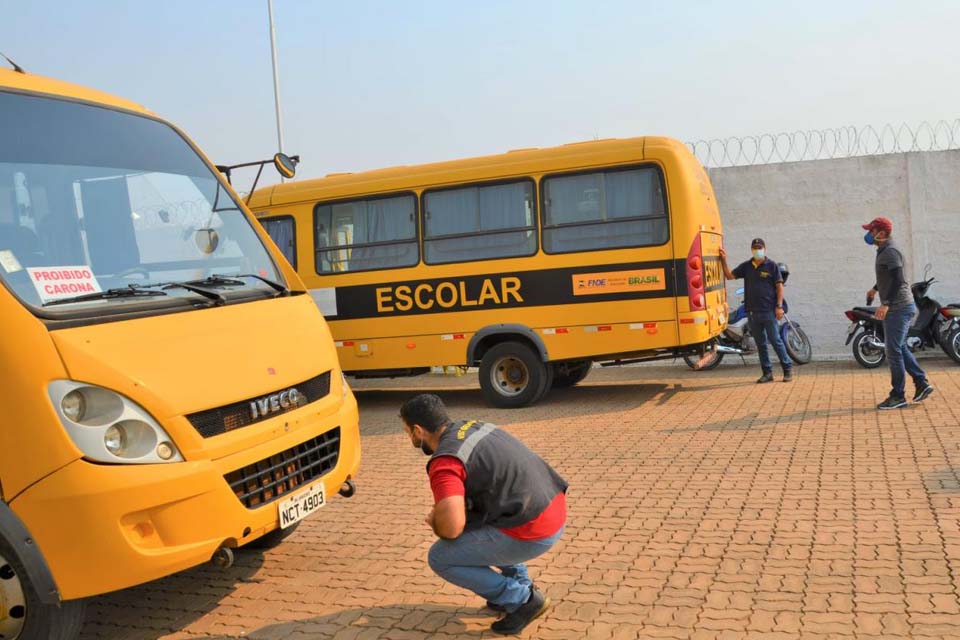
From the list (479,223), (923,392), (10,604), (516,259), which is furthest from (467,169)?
(10,604)

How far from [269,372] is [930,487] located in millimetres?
4365

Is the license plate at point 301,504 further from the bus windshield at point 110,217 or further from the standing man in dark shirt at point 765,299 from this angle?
the standing man in dark shirt at point 765,299

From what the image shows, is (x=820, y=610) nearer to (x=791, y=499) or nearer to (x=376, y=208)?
(x=791, y=499)

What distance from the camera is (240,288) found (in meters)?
4.94

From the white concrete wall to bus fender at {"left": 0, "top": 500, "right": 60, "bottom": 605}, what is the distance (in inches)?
469

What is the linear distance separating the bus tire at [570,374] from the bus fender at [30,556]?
26.2ft

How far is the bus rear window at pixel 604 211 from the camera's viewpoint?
9.73 m

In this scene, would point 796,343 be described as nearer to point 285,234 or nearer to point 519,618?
point 285,234

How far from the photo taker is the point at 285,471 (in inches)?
176

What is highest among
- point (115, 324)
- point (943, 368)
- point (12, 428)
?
point (115, 324)

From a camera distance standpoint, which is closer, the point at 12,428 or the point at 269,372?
the point at 12,428

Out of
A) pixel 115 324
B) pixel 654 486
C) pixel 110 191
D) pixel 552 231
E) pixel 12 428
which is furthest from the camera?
pixel 552 231

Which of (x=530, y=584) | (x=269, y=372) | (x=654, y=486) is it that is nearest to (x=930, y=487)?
(x=654, y=486)

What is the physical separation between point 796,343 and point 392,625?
32.4 feet
